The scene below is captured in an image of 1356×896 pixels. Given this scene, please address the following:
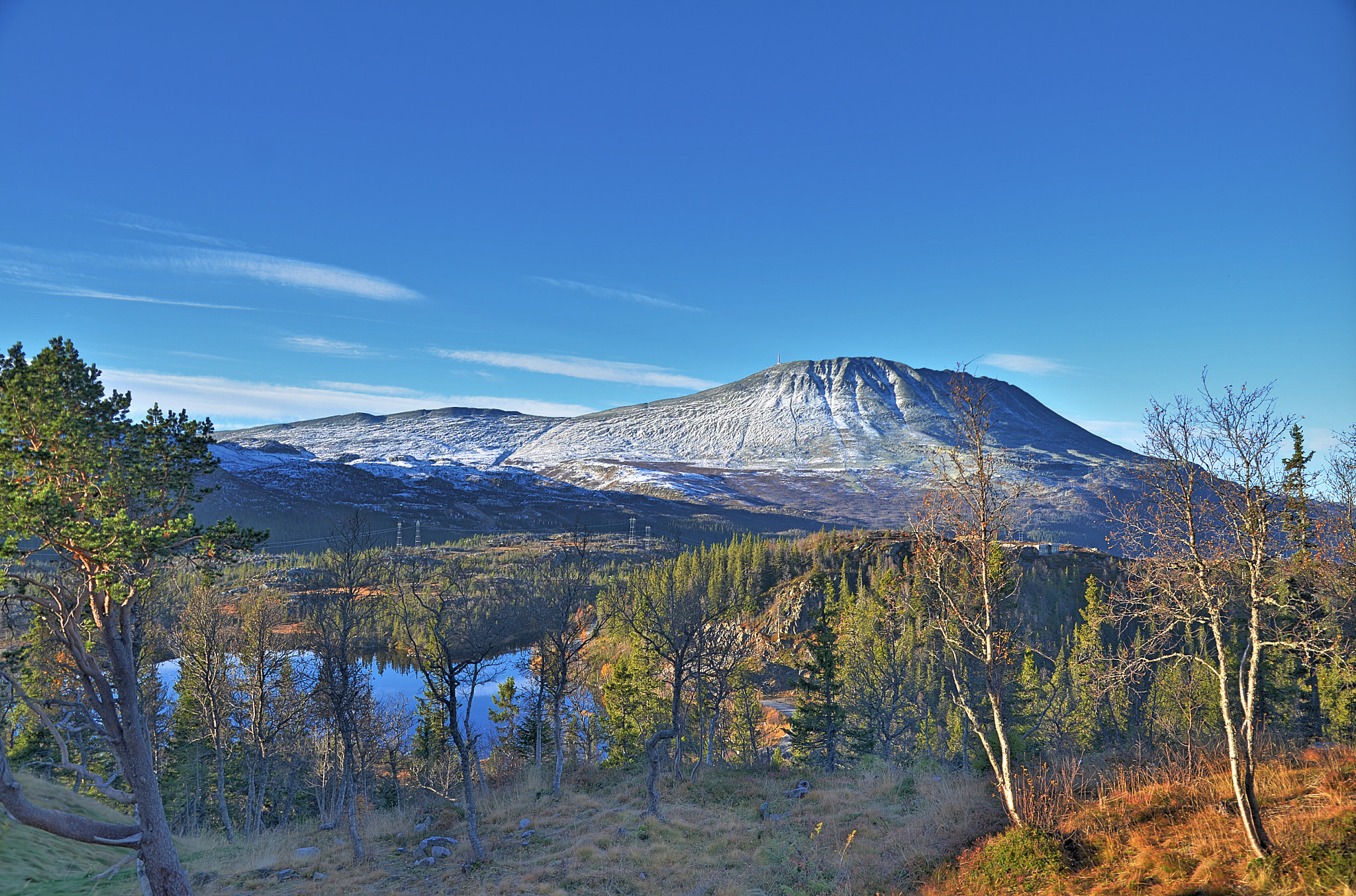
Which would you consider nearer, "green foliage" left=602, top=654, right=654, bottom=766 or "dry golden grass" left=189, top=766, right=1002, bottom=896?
"dry golden grass" left=189, top=766, right=1002, bottom=896

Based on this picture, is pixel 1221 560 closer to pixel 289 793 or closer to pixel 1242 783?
pixel 1242 783

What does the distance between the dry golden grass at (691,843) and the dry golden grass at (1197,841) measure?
2.12 m

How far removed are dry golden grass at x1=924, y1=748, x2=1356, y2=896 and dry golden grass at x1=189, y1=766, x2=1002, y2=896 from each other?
2.12 metres

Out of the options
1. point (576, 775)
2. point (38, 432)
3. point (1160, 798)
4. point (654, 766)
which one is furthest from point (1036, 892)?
point (576, 775)

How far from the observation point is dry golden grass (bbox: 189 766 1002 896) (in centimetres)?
1432

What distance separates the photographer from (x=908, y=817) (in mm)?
17172

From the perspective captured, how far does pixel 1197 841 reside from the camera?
33.9 ft

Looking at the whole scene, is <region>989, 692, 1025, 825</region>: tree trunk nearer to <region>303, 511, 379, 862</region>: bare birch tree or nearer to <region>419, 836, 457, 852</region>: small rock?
<region>419, 836, 457, 852</region>: small rock

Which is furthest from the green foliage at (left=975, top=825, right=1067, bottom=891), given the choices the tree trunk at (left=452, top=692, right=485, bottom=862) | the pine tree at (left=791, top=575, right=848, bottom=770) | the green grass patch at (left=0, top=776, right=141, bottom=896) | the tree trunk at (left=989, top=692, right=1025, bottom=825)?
the pine tree at (left=791, top=575, right=848, bottom=770)

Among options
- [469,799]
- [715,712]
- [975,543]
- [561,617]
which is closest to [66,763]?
[469,799]

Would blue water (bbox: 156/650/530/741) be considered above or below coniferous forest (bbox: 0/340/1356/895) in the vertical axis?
below

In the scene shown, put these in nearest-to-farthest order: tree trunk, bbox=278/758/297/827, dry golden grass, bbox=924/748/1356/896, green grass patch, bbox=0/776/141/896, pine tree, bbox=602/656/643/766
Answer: dry golden grass, bbox=924/748/1356/896 < green grass patch, bbox=0/776/141/896 < tree trunk, bbox=278/758/297/827 < pine tree, bbox=602/656/643/766

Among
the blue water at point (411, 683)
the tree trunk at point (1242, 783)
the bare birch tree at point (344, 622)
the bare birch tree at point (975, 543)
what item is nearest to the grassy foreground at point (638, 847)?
the bare birch tree at point (344, 622)

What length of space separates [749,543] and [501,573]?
49.6 meters
